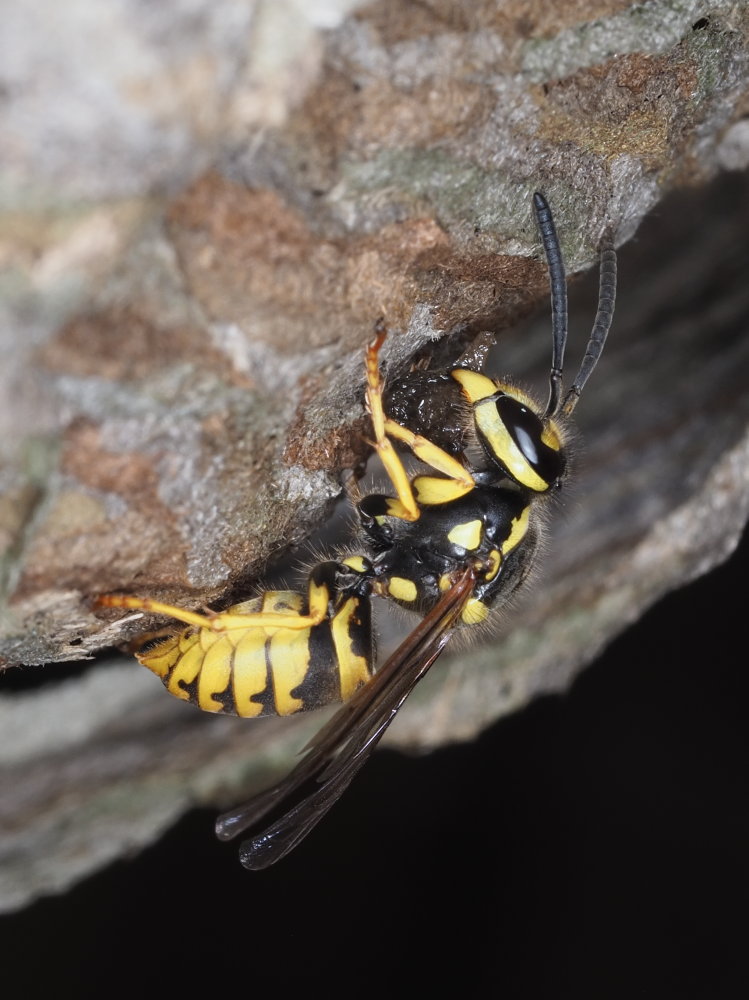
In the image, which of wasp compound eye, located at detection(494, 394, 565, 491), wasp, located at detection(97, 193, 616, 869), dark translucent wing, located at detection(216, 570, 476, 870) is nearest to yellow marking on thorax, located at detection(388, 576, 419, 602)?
wasp, located at detection(97, 193, 616, 869)

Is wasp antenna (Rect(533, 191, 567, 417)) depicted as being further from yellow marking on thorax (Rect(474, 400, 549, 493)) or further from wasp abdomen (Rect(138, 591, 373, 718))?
wasp abdomen (Rect(138, 591, 373, 718))

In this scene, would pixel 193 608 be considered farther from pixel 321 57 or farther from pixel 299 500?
pixel 321 57

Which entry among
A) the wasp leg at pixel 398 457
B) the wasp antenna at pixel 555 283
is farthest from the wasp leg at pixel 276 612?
the wasp antenna at pixel 555 283

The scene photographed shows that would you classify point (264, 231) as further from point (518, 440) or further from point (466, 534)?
point (466, 534)

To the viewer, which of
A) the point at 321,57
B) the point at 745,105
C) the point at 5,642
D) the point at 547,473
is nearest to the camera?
the point at 321,57

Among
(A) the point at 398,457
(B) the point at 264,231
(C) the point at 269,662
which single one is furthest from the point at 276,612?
(B) the point at 264,231

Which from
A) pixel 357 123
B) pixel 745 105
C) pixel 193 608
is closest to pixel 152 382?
pixel 357 123
